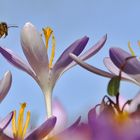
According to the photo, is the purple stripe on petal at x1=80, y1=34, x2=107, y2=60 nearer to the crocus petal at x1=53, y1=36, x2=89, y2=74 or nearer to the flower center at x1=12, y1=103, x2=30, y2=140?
the crocus petal at x1=53, y1=36, x2=89, y2=74

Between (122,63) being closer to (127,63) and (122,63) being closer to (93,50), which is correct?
(127,63)

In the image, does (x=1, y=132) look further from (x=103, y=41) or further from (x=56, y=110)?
(x=103, y=41)

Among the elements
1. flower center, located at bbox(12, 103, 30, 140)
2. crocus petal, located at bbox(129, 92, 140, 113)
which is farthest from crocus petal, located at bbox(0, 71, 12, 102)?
crocus petal, located at bbox(129, 92, 140, 113)

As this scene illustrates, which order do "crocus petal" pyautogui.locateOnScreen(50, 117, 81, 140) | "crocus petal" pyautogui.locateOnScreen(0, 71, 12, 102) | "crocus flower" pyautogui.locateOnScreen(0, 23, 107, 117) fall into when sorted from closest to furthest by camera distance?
"crocus petal" pyautogui.locateOnScreen(50, 117, 81, 140), "crocus petal" pyautogui.locateOnScreen(0, 71, 12, 102), "crocus flower" pyautogui.locateOnScreen(0, 23, 107, 117)

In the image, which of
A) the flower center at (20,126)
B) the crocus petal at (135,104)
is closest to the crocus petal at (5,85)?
the flower center at (20,126)

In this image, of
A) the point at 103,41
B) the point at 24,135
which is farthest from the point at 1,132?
the point at 103,41

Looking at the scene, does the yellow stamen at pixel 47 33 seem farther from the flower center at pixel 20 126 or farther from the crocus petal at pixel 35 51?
the flower center at pixel 20 126
